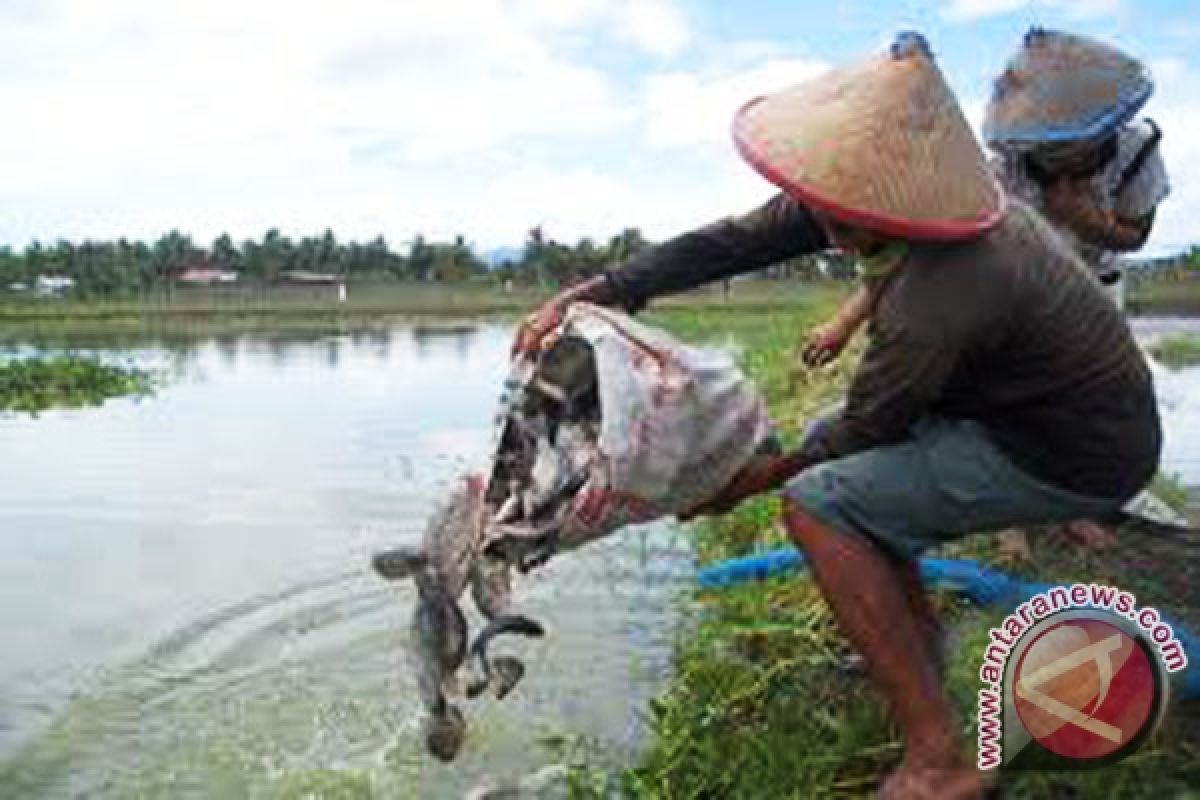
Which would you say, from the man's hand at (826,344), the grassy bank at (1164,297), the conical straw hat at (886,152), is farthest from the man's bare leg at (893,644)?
the grassy bank at (1164,297)

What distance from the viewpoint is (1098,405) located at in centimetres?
283

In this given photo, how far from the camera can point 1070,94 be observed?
12.6ft

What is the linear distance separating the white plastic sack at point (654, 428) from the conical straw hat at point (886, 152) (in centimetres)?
40

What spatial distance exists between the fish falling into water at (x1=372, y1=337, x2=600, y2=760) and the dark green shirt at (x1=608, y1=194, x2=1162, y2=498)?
49cm

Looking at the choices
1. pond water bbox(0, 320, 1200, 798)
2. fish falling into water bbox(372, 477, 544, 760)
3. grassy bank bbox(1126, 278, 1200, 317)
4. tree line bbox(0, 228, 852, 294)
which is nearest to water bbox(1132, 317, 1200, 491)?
pond water bbox(0, 320, 1200, 798)

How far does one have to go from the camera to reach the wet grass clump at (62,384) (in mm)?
17656

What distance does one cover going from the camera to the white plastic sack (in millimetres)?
2867

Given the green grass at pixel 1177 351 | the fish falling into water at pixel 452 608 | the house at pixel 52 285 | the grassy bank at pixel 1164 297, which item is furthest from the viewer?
the house at pixel 52 285

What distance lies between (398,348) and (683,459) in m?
26.8

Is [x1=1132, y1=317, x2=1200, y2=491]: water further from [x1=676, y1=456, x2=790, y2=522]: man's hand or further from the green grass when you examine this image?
[x1=676, y1=456, x2=790, y2=522]: man's hand

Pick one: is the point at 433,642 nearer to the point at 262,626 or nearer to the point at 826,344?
the point at 826,344

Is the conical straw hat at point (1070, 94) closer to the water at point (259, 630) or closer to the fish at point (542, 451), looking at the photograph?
the fish at point (542, 451)

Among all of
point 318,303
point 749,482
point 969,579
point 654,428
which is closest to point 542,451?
point 654,428

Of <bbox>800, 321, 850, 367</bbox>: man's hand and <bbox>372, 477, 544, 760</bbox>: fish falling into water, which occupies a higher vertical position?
<bbox>800, 321, 850, 367</bbox>: man's hand
